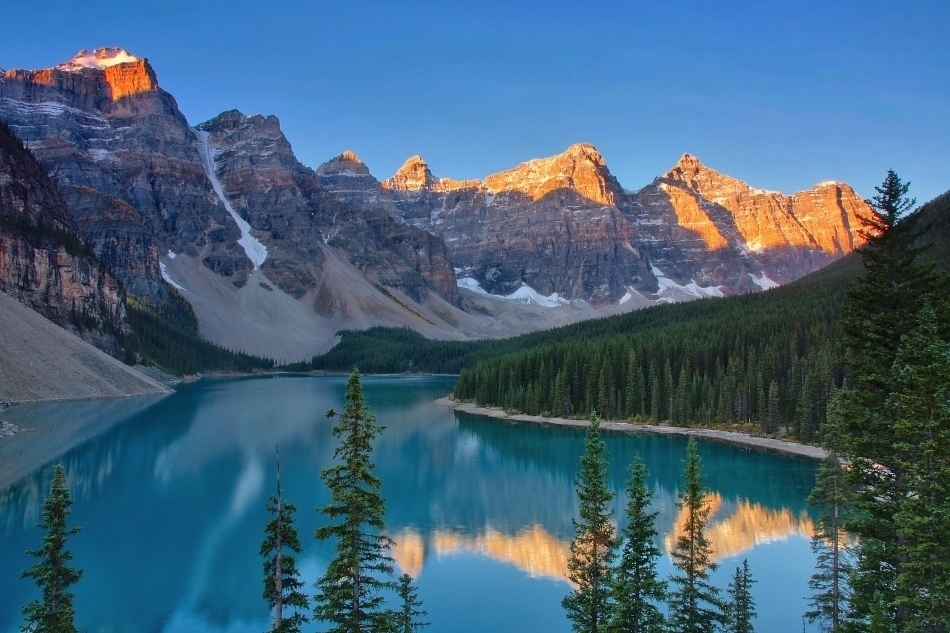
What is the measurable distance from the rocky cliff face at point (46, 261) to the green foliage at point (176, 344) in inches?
339

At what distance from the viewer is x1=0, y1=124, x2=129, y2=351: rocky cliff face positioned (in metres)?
106

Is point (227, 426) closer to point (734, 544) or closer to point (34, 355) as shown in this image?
point (34, 355)

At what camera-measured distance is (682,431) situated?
69.5 m

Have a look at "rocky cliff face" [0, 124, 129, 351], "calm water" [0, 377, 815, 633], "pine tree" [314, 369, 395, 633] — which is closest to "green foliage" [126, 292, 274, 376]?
"rocky cliff face" [0, 124, 129, 351]

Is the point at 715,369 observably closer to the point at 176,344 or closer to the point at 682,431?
the point at 682,431

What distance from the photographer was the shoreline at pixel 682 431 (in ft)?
190

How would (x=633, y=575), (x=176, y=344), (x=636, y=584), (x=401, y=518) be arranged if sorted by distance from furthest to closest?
(x=176, y=344)
(x=401, y=518)
(x=633, y=575)
(x=636, y=584)

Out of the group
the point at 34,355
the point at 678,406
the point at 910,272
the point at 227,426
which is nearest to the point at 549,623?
the point at 910,272

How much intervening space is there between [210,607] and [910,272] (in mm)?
24167

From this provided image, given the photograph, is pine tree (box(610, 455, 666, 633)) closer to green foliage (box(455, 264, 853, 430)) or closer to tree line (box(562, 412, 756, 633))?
tree line (box(562, 412, 756, 633))

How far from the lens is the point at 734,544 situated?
33.2m

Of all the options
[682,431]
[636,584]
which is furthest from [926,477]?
[682,431]

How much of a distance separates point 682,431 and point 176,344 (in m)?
124

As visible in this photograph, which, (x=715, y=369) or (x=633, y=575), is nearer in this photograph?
(x=633, y=575)
